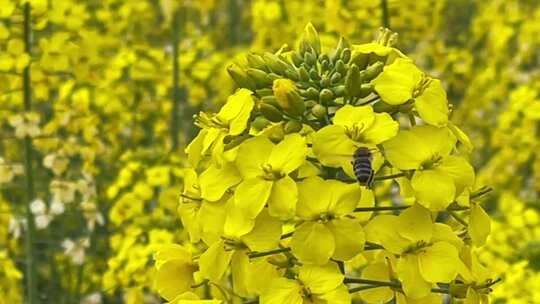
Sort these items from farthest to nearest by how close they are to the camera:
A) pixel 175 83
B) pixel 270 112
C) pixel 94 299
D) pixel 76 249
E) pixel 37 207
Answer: pixel 175 83, pixel 94 299, pixel 76 249, pixel 37 207, pixel 270 112

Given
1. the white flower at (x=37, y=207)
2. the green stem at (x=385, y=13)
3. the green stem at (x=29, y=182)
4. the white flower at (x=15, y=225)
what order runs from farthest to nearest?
the green stem at (x=385, y=13)
the white flower at (x=15, y=225)
the white flower at (x=37, y=207)
the green stem at (x=29, y=182)

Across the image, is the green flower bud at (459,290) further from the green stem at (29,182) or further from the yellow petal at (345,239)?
the green stem at (29,182)

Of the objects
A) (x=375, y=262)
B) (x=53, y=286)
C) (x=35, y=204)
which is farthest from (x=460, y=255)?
(x=53, y=286)

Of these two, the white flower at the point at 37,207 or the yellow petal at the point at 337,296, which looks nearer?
the yellow petal at the point at 337,296

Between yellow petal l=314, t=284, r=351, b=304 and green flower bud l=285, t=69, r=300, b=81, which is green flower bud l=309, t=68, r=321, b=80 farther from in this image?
yellow petal l=314, t=284, r=351, b=304

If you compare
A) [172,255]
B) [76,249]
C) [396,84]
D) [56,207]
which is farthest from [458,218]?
[76,249]

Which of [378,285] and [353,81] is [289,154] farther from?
[378,285]

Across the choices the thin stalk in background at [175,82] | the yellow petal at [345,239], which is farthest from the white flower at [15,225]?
the yellow petal at [345,239]
